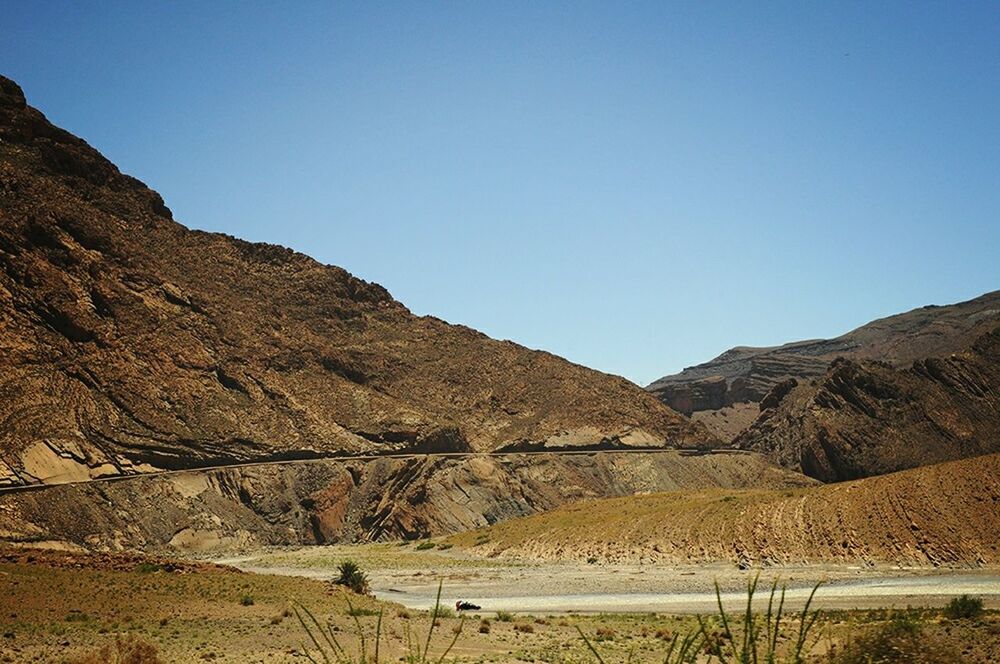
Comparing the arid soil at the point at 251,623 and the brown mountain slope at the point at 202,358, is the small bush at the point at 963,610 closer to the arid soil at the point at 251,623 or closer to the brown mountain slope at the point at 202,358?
the arid soil at the point at 251,623

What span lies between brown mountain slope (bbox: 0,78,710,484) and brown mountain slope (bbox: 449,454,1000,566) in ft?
108

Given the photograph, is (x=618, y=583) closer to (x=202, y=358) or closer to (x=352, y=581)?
(x=352, y=581)

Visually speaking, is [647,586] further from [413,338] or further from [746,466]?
[413,338]

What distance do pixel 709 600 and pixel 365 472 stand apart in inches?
2148

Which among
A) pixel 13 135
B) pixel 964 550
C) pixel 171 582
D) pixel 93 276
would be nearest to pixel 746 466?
pixel 964 550

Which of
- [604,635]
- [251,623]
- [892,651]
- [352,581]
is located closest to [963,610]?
[604,635]

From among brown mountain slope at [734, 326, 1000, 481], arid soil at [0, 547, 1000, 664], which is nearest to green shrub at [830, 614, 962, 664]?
arid soil at [0, 547, 1000, 664]

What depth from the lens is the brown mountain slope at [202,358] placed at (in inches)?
A: 2987

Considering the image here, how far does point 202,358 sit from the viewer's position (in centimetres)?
9119

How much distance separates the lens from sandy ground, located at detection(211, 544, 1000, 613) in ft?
128

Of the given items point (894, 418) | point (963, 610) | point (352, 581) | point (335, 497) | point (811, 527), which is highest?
point (894, 418)

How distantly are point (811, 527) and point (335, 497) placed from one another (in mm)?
48213

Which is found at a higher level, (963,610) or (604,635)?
(963,610)

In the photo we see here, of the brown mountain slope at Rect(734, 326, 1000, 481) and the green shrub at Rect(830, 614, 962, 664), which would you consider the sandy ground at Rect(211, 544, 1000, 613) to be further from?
the brown mountain slope at Rect(734, 326, 1000, 481)
